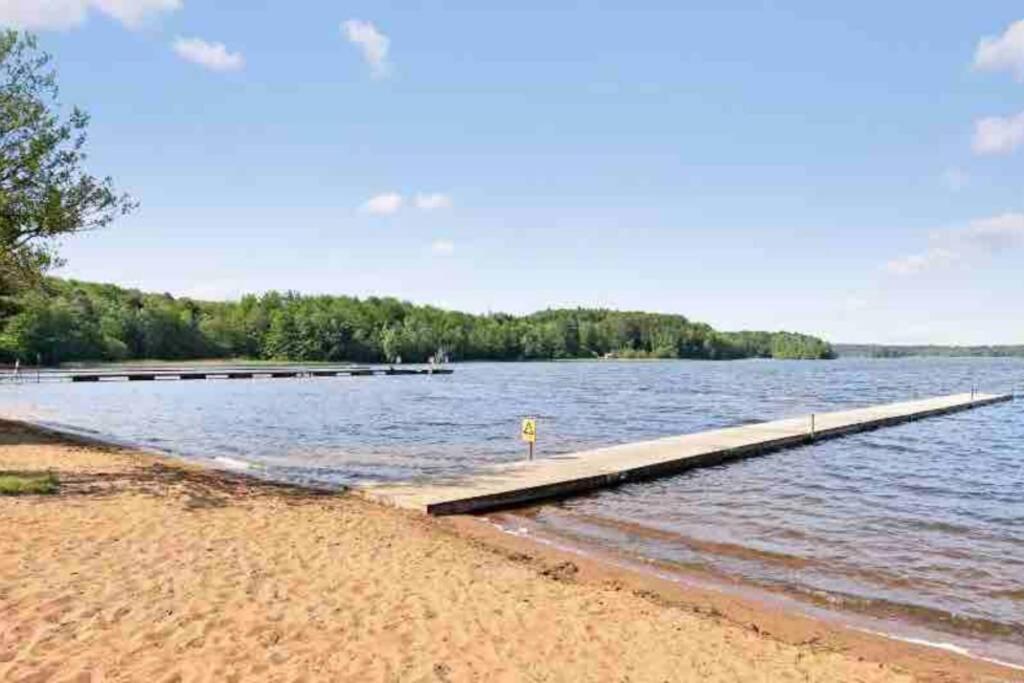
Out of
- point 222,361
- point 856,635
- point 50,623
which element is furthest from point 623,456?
point 222,361

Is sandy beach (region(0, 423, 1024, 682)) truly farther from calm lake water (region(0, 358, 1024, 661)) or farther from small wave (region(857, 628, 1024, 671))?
calm lake water (region(0, 358, 1024, 661))

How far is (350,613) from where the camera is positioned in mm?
8141

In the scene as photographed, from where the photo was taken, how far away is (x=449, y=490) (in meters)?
16.1

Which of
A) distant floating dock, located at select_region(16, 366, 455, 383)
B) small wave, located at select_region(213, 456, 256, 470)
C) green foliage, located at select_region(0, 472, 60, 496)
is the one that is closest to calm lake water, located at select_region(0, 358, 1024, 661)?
small wave, located at select_region(213, 456, 256, 470)

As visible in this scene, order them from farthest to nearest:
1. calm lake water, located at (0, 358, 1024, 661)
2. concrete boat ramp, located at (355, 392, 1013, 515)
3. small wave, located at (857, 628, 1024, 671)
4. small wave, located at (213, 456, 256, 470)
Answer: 1. small wave, located at (213, 456, 256, 470)
2. concrete boat ramp, located at (355, 392, 1013, 515)
3. calm lake water, located at (0, 358, 1024, 661)
4. small wave, located at (857, 628, 1024, 671)

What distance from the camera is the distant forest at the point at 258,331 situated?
3777 inches

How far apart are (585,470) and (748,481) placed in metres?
4.45

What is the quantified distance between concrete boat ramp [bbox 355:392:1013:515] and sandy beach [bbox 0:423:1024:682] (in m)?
2.59

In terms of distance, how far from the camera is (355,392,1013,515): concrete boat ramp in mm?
15445

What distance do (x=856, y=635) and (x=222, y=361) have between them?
409 feet

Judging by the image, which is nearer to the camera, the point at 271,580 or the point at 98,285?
the point at 271,580

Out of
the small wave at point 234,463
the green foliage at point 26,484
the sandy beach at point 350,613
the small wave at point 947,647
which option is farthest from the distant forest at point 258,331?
the small wave at point 947,647

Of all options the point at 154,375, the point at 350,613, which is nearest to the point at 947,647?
the point at 350,613

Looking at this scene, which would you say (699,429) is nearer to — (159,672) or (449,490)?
(449,490)
